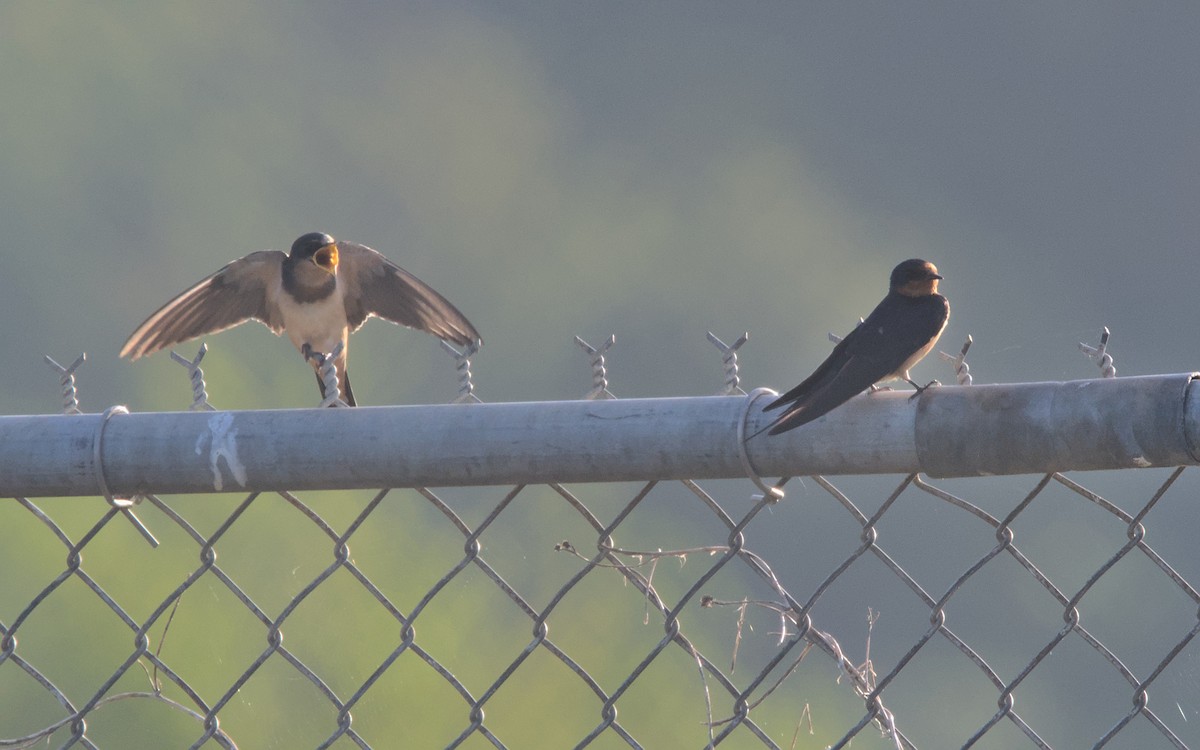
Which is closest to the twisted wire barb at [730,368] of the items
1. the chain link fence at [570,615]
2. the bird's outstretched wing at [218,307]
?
the bird's outstretched wing at [218,307]

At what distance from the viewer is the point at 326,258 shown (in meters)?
3.21

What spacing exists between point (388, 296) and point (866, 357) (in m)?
2.34

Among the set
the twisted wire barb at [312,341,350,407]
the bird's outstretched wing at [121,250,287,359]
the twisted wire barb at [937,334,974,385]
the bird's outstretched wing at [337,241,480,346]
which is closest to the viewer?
the twisted wire barb at [937,334,974,385]

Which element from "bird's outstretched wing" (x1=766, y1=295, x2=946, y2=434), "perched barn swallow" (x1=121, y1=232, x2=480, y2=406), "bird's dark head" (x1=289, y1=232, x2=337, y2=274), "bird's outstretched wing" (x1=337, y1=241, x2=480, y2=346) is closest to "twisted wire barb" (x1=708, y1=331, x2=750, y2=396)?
"bird's outstretched wing" (x1=766, y1=295, x2=946, y2=434)

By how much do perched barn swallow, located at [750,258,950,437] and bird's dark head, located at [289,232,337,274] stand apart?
1836 millimetres

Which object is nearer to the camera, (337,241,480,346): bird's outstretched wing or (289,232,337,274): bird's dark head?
(337,241,480,346): bird's outstretched wing

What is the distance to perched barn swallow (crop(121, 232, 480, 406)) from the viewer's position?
3109 millimetres

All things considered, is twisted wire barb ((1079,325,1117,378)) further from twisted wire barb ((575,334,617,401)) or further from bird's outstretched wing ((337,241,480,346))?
bird's outstretched wing ((337,241,480,346))

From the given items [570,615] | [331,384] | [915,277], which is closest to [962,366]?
[331,384]

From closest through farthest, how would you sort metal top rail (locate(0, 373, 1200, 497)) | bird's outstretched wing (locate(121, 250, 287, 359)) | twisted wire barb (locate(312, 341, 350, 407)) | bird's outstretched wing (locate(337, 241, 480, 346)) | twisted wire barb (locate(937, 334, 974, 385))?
1. metal top rail (locate(0, 373, 1200, 497))
2. twisted wire barb (locate(937, 334, 974, 385))
3. twisted wire barb (locate(312, 341, 350, 407))
4. bird's outstretched wing (locate(121, 250, 287, 359))
5. bird's outstretched wing (locate(337, 241, 480, 346))

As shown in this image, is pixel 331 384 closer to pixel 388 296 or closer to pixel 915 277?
pixel 915 277

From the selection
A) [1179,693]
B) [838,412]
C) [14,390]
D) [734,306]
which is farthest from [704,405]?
[734,306]

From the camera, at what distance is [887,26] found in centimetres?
2211

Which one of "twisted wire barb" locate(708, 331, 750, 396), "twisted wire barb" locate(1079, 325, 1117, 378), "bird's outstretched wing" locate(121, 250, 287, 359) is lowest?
"bird's outstretched wing" locate(121, 250, 287, 359)
